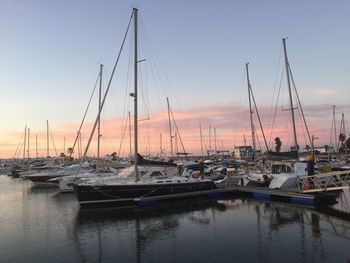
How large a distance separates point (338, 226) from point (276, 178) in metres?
14.7

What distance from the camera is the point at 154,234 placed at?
904 inches

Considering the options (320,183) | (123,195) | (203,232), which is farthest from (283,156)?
(203,232)

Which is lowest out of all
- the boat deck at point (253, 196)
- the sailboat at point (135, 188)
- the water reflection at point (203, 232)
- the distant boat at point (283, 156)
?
the water reflection at point (203, 232)

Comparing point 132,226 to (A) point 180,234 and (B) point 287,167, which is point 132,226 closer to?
(A) point 180,234

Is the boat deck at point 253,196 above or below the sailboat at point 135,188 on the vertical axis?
below

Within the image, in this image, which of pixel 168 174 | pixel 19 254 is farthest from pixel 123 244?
pixel 168 174

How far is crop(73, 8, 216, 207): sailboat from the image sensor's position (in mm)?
31422

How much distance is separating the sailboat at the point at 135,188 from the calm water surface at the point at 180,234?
1.40 metres

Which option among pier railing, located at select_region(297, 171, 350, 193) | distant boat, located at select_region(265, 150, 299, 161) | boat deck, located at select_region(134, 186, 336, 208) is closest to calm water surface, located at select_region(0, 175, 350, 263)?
boat deck, located at select_region(134, 186, 336, 208)

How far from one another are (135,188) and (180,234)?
34.3 feet

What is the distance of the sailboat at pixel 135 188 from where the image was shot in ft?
103

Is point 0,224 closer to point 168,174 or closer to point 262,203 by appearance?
point 168,174

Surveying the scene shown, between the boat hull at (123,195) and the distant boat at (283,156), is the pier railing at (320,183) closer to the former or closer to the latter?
the distant boat at (283,156)

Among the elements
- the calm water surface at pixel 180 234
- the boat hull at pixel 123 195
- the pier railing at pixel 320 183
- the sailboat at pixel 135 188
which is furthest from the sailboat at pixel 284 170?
the boat hull at pixel 123 195
